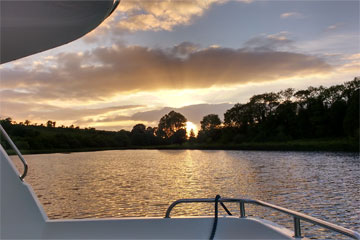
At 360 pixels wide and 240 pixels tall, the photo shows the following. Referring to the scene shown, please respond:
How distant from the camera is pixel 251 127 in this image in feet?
188

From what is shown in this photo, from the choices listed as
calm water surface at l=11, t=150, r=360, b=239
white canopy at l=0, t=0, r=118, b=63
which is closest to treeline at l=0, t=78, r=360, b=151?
calm water surface at l=11, t=150, r=360, b=239

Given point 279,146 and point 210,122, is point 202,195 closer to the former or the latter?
point 279,146

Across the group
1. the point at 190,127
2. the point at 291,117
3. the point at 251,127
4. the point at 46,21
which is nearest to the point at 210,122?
the point at 190,127

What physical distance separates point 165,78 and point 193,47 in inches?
253

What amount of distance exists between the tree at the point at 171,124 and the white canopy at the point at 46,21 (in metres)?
57.3

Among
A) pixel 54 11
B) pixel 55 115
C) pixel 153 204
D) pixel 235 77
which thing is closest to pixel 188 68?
pixel 235 77

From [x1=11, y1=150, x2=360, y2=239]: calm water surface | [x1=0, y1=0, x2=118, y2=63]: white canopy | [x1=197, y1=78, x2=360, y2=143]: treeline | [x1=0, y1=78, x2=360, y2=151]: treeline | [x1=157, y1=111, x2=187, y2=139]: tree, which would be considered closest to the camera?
[x1=0, y1=0, x2=118, y2=63]: white canopy

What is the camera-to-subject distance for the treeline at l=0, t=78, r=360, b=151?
46656 millimetres

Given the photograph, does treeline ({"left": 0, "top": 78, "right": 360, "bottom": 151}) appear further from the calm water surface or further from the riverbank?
the calm water surface

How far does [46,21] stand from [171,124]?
58.8m

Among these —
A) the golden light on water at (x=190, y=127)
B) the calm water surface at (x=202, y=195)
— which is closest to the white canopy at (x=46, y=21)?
the calm water surface at (x=202, y=195)

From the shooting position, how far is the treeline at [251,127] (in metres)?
46.7

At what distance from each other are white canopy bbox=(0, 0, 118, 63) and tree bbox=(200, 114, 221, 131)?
60.0 metres

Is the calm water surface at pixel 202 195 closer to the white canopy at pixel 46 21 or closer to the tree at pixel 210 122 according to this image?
the white canopy at pixel 46 21
